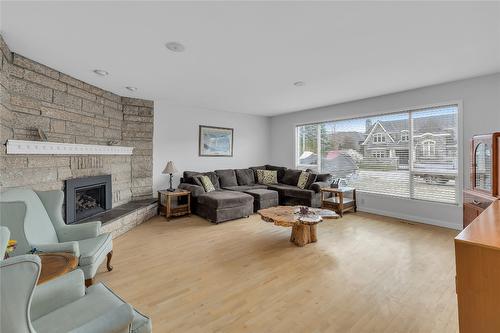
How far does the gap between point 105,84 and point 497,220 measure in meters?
4.74

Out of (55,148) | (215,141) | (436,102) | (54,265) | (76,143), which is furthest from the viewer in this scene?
(215,141)

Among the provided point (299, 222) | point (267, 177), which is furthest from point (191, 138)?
point (299, 222)

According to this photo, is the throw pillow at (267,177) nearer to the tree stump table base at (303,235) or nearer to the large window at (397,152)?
the large window at (397,152)

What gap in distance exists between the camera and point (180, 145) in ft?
17.0

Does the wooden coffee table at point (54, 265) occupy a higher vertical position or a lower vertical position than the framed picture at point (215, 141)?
lower

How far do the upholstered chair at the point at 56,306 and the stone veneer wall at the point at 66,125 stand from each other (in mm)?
1790

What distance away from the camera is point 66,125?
3168 millimetres

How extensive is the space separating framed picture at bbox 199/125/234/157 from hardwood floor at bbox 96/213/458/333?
2.46m

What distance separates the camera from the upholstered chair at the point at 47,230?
1.72 metres

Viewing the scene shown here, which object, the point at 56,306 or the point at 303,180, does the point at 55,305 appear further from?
the point at 303,180

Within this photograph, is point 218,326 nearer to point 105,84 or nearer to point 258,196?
point 258,196

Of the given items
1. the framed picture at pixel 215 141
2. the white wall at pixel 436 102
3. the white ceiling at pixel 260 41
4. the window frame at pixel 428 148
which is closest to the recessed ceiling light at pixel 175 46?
the white ceiling at pixel 260 41

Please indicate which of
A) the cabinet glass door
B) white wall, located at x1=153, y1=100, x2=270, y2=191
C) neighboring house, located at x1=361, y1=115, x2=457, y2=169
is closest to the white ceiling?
neighboring house, located at x1=361, y1=115, x2=457, y2=169

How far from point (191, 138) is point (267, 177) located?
220 cm
